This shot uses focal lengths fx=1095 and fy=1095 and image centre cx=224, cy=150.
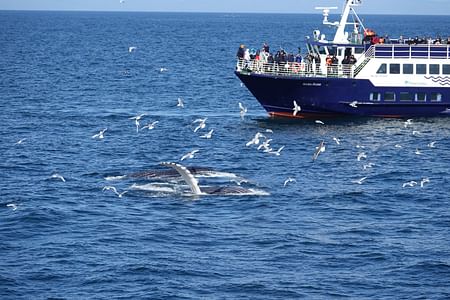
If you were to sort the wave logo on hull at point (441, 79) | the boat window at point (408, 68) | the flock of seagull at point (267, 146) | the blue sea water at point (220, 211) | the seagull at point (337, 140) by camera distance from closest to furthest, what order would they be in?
1. the blue sea water at point (220, 211)
2. the flock of seagull at point (267, 146)
3. the seagull at point (337, 140)
4. the boat window at point (408, 68)
5. the wave logo on hull at point (441, 79)

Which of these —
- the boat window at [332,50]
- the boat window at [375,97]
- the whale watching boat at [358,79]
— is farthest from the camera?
the boat window at [332,50]

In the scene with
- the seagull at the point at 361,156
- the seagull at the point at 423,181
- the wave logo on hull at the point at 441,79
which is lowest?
the seagull at the point at 423,181

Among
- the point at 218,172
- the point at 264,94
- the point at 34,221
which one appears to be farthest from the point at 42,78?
the point at 34,221

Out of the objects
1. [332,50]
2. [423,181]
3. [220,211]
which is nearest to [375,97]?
[332,50]

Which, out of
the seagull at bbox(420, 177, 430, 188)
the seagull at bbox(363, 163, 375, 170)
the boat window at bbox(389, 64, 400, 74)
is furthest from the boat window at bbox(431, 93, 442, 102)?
the seagull at bbox(420, 177, 430, 188)

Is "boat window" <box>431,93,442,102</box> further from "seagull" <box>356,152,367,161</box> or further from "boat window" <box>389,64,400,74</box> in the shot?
"seagull" <box>356,152,367,161</box>

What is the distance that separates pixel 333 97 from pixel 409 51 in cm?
635

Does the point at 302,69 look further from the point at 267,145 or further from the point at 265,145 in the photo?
the point at 265,145

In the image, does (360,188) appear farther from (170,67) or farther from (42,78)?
(170,67)

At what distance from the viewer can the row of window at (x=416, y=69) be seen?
76.1 m

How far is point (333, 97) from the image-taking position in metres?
75.8

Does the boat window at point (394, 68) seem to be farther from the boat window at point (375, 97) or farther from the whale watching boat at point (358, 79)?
the boat window at point (375, 97)

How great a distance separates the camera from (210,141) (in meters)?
70.3

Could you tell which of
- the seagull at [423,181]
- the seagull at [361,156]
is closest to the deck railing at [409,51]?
the seagull at [361,156]
